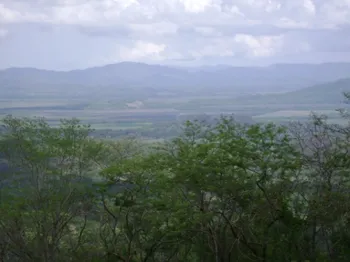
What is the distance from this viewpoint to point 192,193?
15891 millimetres

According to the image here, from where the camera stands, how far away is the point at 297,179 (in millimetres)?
16312

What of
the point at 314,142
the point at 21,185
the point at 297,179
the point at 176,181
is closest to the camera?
the point at 176,181

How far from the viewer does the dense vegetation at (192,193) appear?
15359 millimetres

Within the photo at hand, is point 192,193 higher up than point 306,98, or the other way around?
point 306,98

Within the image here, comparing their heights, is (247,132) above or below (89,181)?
above

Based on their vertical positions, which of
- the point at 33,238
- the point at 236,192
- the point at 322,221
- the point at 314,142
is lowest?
the point at 33,238

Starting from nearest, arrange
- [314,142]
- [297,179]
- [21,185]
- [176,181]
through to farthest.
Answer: [176,181] < [297,179] < [314,142] < [21,185]

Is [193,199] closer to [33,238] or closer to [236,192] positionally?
[236,192]

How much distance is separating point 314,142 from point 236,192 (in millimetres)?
4275

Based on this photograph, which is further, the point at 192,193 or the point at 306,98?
the point at 306,98

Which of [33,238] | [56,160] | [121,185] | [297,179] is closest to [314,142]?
[297,179]

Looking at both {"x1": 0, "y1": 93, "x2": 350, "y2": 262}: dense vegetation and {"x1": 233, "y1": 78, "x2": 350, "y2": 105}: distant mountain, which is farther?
{"x1": 233, "y1": 78, "x2": 350, "y2": 105}: distant mountain

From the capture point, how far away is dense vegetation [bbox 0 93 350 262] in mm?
15359

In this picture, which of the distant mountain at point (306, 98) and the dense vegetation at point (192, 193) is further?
the distant mountain at point (306, 98)
